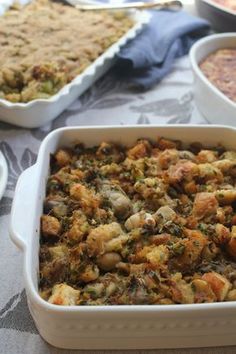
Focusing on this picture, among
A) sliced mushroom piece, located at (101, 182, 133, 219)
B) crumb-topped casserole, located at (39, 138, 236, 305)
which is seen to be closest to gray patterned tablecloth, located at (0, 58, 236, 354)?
crumb-topped casserole, located at (39, 138, 236, 305)

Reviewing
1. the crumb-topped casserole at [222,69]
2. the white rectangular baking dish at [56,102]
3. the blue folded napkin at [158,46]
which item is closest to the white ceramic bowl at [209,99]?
the crumb-topped casserole at [222,69]

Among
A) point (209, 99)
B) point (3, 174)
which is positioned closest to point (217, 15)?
point (209, 99)

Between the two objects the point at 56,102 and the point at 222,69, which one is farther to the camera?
the point at 222,69

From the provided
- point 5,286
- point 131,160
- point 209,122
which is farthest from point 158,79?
point 5,286

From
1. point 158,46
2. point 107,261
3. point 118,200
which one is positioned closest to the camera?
point 107,261

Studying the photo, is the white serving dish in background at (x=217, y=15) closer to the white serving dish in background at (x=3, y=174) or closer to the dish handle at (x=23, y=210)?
the white serving dish in background at (x=3, y=174)

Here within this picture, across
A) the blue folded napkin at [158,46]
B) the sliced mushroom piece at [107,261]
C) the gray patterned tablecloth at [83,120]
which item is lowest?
the gray patterned tablecloth at [83,120]

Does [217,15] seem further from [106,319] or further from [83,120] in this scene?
[106,319]
